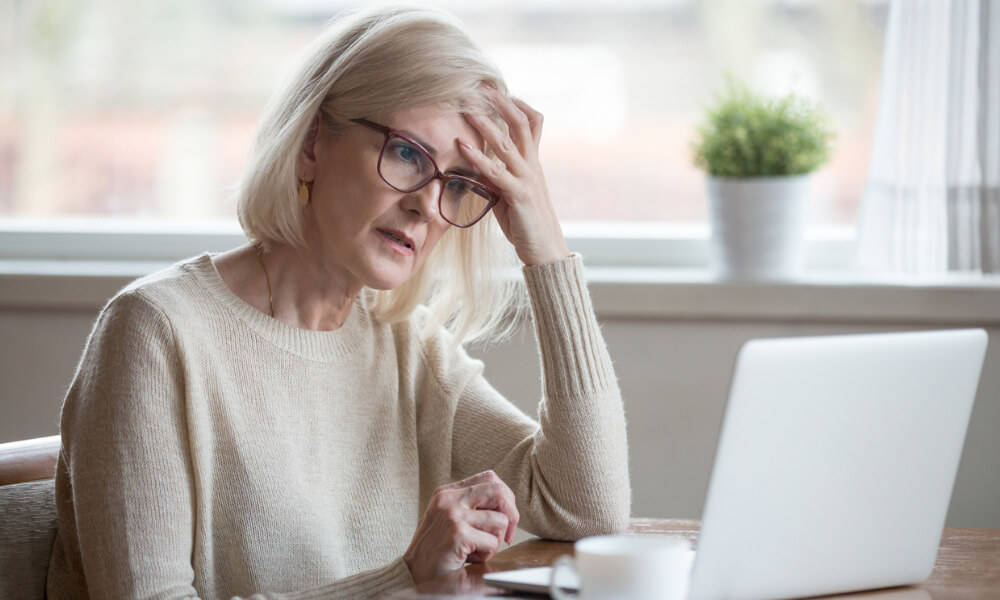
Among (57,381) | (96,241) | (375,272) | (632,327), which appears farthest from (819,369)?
(96,241)

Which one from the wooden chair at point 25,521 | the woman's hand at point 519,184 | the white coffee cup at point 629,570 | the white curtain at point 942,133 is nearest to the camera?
the white coffee cup at point 629,570

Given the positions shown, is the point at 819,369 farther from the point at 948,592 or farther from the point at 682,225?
the point at 682,225

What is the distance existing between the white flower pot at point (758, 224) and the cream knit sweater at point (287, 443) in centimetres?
82

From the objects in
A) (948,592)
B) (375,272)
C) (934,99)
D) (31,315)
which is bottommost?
(948,592)

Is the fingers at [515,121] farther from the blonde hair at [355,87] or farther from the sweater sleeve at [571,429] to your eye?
the sweater sleeve at [571,429]

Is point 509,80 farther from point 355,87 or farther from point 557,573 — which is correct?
point 557,573

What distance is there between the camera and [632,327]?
222cm

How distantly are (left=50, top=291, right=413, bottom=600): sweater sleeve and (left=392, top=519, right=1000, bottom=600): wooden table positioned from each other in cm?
14

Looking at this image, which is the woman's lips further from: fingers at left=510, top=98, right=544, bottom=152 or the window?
the window

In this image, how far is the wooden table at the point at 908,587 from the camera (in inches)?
→ 38.9

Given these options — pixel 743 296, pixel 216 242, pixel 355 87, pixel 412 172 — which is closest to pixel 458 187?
pixel 412 172

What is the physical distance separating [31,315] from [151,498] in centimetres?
134

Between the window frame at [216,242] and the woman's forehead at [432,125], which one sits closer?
the woman's forehead at [432,125]

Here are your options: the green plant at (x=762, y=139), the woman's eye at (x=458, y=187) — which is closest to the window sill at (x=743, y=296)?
the green plant at (x=762, y=139)
